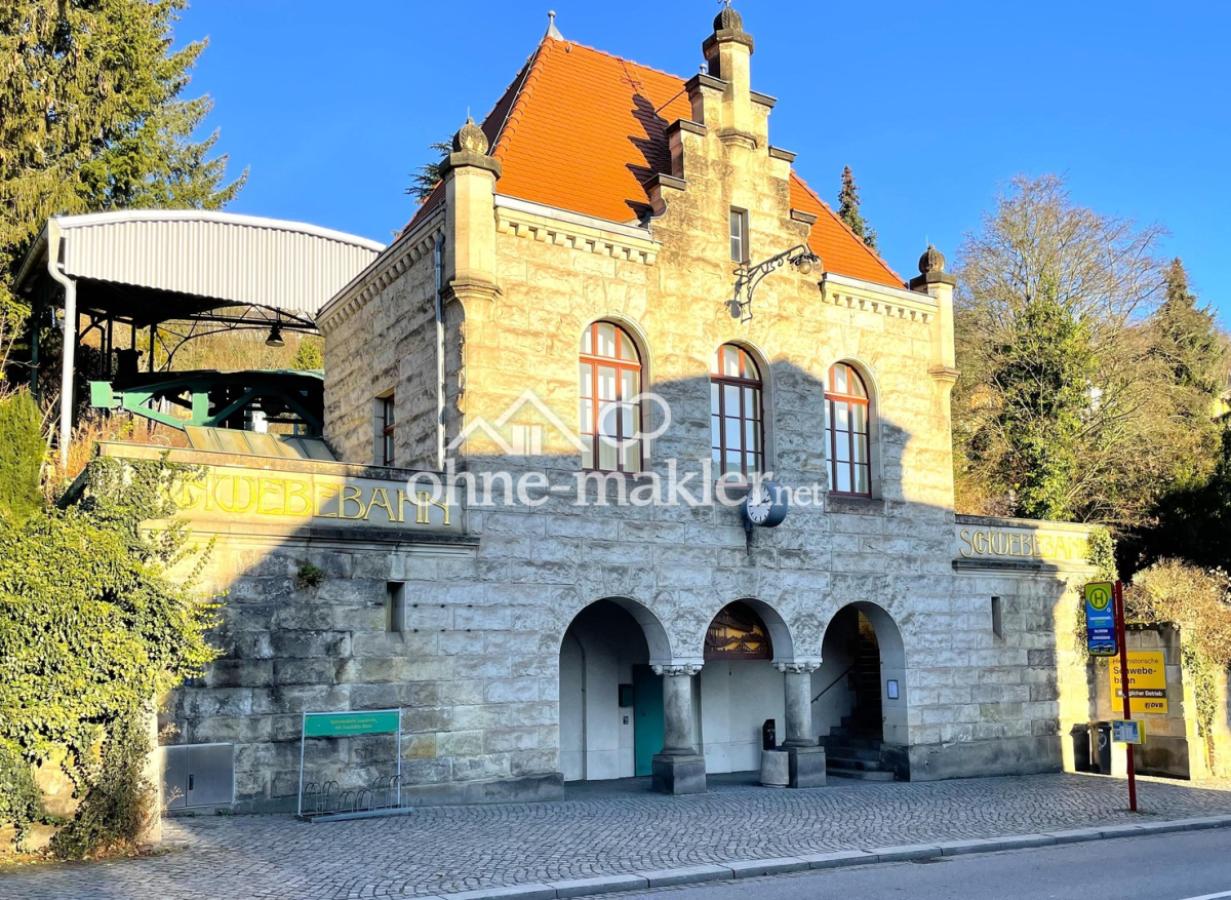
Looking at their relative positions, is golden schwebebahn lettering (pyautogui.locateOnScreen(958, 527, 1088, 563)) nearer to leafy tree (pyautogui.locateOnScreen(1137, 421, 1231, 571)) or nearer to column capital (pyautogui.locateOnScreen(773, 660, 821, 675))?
column capital (pyautogui.locateOnScreen(773, 660, 821, 675))

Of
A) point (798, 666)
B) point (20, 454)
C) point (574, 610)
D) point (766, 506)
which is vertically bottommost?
point (798, 666)

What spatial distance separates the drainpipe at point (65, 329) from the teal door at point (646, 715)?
1154 centimetres

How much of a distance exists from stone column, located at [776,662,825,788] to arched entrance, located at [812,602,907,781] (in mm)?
1984

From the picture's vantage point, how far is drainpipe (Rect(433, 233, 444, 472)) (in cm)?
1705

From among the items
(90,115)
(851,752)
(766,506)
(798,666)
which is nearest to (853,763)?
(851,752)

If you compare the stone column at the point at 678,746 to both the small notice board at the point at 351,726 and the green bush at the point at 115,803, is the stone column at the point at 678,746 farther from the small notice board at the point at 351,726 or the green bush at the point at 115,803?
the green bush at the point at 115,803

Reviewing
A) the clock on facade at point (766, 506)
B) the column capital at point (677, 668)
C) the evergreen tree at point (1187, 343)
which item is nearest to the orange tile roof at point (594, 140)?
the clock on facade at point (766, 506)

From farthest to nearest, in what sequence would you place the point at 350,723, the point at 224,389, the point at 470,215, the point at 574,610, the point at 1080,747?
the point at 224,389 < the point at 1080,747 < the point at 574,610 < the point at 470,215 < the point at 350,723

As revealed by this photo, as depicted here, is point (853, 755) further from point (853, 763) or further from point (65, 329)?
point (65, 329)

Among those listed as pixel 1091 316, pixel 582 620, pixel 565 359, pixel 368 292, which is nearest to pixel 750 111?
pixel 565 359

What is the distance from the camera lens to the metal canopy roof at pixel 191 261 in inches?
926

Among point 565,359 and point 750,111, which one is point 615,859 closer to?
point 565,359

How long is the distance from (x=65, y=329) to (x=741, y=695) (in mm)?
14726

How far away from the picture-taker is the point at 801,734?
19.5 metres
